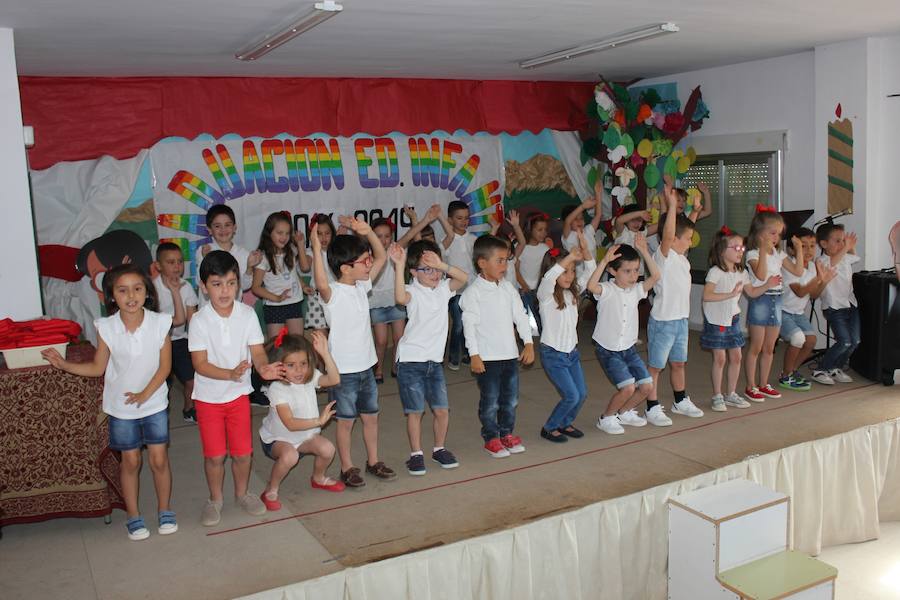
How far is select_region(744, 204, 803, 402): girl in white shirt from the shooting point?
5668mm

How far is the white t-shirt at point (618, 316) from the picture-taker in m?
5.10

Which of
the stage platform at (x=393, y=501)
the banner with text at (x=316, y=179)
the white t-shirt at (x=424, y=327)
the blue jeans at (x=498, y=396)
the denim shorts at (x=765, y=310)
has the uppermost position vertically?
the banner with text at (x=316, y=179)

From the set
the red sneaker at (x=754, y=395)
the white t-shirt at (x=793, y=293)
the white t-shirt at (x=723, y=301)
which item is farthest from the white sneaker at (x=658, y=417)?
the white t-shirt at (x=793, y=293)

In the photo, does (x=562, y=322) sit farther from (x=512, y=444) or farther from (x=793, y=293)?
(x=793, y=293)

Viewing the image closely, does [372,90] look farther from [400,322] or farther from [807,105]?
[807,105]

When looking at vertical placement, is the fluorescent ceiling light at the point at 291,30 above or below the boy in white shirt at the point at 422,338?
above

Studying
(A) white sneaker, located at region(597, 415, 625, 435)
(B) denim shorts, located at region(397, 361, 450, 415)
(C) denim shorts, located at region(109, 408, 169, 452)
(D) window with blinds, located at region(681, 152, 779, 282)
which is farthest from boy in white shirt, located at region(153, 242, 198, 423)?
(D) window with blinds, located at region(681, 152, 779, 282)

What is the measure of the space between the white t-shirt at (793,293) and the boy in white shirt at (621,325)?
138 cm

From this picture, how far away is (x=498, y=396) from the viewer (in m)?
4.94

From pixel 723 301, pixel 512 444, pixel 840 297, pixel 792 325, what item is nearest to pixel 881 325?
pixel 840 297

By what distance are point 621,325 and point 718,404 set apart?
3.78 ft

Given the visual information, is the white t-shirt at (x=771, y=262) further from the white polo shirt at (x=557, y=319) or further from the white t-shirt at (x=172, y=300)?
the white t-shirt at (x=172, y=300)

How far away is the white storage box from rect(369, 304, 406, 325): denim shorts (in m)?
2.84

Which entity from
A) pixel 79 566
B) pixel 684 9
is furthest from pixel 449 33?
pixel 79 566
